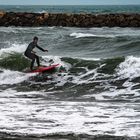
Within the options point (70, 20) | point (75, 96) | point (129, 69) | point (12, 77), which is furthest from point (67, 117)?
point (70, 20)

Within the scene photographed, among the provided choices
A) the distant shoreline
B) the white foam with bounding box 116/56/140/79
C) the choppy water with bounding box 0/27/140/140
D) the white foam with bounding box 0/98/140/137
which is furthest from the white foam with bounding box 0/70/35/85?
the distant shoreline

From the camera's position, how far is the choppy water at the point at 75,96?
32.0ft

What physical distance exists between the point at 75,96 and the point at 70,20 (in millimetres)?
29065

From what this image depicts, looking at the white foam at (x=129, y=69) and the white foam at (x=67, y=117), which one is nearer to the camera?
the white foam at (x=67, y=117)

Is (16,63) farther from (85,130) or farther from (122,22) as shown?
(122,22)

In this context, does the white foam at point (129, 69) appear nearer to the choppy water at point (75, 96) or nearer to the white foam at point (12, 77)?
the choppy water at point (75, 96)

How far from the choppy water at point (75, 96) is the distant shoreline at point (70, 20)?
54.3ft

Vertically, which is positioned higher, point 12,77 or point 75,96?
point 75,96

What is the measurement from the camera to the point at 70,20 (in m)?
43.1

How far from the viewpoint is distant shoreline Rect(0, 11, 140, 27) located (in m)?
42.1

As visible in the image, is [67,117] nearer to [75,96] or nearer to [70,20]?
[75,96]

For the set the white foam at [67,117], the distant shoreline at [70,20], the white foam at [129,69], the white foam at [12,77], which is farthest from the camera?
the distant shoreline at [70,20]

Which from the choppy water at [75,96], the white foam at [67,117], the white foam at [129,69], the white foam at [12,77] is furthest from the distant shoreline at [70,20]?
the white foam at [67,117]

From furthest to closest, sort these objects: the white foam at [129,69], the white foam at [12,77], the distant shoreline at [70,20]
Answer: the distant shoreline at [70,20] < the white foam at [12,77] < the white foam at [129,69]
